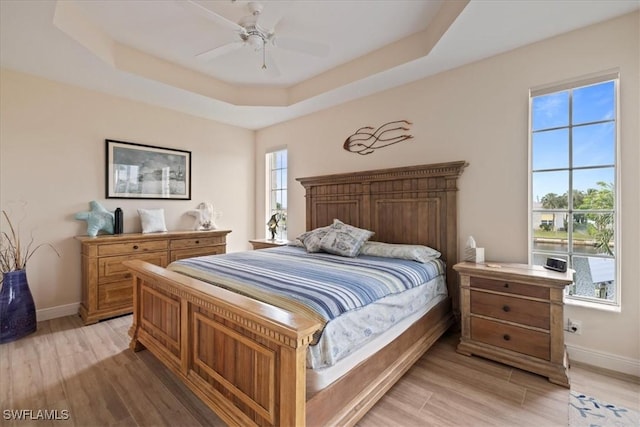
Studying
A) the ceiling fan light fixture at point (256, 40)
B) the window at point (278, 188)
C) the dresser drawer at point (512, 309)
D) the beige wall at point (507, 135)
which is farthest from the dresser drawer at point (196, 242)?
the dresser drawer at point (512, 309)

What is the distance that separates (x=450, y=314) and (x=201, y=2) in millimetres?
3522

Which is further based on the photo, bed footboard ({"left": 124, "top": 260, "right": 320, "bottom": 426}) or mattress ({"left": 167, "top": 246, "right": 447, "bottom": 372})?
mattress ({"left": 167, "top": 246, "right": 447, "bottom": 372})

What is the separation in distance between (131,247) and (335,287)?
276 cm

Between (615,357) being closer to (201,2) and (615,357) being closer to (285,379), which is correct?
(285,379)

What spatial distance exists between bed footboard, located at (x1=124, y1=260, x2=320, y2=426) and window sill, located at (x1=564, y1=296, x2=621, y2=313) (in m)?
2.34

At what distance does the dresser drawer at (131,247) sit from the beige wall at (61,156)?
1.69ft

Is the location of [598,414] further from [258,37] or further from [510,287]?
[258,37]

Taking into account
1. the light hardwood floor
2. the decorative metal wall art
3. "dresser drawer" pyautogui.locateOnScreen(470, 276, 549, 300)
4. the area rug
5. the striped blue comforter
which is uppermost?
the decorative metal wall art

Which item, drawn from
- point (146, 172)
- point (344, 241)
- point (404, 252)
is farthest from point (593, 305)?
point (146, 172)

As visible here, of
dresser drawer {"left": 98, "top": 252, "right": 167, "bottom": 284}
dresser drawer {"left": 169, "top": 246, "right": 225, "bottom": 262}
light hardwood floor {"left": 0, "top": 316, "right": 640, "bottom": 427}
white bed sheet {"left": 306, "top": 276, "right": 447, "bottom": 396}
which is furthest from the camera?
dresser drawer {"left": 169, "top": 246, "right": 225, "bottom": 262}

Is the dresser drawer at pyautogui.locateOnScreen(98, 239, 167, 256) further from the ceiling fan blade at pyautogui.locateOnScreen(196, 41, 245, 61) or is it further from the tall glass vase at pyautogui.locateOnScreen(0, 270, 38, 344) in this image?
the ceiling fan blade at pyautogui.locateOnScreen(196, 41, 245, 61)

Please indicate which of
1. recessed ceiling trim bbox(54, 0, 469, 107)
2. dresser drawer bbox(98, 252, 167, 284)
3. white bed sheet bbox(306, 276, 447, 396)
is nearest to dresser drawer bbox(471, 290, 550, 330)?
white bed sheet bbox(306, 276, 447, 396)

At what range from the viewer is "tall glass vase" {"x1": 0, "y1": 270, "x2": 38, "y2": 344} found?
2580 millimetres

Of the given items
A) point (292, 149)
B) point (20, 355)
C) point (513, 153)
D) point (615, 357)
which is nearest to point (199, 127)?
point (292, 149)
